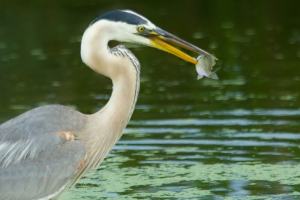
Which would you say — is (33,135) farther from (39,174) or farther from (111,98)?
(111,98)

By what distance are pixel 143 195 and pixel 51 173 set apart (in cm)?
158

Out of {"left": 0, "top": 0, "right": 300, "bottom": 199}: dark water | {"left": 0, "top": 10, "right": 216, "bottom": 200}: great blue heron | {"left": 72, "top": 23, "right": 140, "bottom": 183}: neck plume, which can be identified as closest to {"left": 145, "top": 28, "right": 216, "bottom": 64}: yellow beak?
{"left": 0, "top": 10, "right": 216, "bottom": 200}: great blue heron

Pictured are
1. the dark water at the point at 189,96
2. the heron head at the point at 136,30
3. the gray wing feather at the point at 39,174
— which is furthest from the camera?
the dark water at the point at 189,96

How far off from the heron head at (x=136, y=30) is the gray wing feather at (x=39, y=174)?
1.06 meters

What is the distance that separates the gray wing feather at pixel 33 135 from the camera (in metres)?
6.00

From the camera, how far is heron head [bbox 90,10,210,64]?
612 centimetres

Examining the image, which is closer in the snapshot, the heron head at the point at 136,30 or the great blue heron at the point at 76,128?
the great blue heron at the point at 76,128

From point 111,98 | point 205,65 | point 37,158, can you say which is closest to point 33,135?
point 37,158

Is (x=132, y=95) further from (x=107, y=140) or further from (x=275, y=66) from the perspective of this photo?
(x=275, y=66)

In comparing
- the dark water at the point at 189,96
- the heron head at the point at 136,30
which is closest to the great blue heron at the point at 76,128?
the heron head at the point at 136,30

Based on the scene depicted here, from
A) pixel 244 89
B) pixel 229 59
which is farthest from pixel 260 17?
pixel 244 89

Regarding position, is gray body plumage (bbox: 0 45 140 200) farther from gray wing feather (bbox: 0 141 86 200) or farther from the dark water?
the dark water

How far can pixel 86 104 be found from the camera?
11.0 m

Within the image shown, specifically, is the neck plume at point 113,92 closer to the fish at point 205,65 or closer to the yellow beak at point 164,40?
the yellow beak at point 164,40
